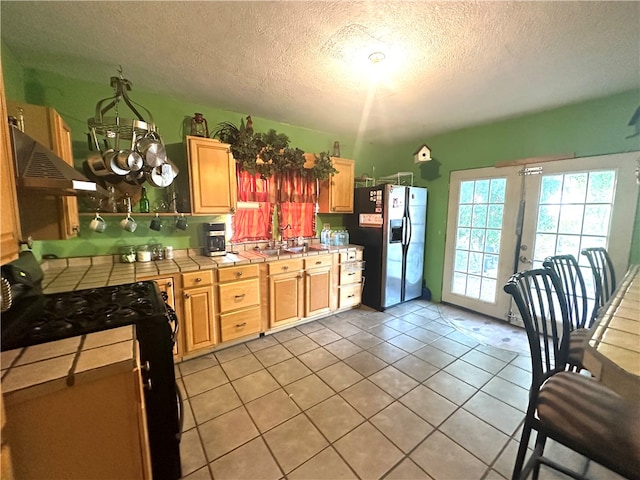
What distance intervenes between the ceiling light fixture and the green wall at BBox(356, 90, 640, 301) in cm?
206

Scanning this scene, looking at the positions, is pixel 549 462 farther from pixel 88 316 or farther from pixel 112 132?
pixel 112 132

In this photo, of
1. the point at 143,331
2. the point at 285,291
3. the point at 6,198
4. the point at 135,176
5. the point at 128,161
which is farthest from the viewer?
the point at 285,291

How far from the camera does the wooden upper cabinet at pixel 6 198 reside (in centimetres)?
92

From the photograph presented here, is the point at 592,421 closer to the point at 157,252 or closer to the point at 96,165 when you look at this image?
the point at 157,252

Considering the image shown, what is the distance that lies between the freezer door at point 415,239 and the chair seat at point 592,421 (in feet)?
7.85

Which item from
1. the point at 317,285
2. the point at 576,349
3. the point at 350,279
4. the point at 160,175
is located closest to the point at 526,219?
the point at 576,349

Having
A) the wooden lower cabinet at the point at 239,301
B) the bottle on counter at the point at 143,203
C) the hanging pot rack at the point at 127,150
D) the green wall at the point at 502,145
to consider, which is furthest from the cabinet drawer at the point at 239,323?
the green wall at the point at 502,145

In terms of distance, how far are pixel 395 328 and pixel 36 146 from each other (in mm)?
3164

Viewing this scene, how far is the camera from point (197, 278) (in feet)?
7.43

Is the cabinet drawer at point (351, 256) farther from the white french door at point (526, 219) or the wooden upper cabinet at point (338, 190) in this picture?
the white french door at point (526, 219)

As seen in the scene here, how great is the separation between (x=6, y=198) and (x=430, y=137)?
13.3 ft

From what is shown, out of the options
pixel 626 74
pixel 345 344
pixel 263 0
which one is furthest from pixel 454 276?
pixel 263 0

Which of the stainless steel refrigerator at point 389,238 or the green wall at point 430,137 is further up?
the green wall at point 430,137

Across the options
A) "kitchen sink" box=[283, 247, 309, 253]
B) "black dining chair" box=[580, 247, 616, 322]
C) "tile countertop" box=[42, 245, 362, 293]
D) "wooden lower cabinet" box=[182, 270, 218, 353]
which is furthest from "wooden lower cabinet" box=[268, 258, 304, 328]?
"black dining chair" box=[580, 247, 616, 322]
